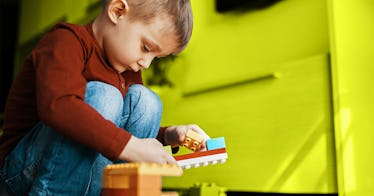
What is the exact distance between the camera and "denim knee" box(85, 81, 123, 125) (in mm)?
647

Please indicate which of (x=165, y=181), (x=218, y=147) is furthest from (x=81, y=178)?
(x=165, y=181)

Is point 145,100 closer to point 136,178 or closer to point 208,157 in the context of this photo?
point 208,157

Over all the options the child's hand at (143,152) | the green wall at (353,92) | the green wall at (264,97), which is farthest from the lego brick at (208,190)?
the child's hand at (143,152)

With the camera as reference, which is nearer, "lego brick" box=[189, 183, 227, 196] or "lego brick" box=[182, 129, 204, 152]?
"lego brick" box=[182, 129, 204, 152]

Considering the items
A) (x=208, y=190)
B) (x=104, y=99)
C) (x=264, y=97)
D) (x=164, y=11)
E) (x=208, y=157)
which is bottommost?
(x=208, y=190)

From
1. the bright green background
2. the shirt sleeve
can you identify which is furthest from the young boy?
the bright green background

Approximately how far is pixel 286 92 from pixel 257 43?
29 cm

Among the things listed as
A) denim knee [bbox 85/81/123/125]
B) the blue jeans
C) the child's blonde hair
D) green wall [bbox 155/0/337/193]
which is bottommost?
green wall [bbox 155/0/337/193]

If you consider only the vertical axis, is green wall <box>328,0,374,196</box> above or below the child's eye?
below

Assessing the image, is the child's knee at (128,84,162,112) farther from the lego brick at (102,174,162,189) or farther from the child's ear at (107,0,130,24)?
the lego brick at (102,174,162,189)

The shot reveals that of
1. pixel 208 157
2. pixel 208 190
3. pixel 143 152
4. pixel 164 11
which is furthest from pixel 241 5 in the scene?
pixel 143 152

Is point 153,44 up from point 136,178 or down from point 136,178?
up

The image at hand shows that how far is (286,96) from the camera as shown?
4.21 feet

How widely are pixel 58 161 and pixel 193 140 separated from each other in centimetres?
26
